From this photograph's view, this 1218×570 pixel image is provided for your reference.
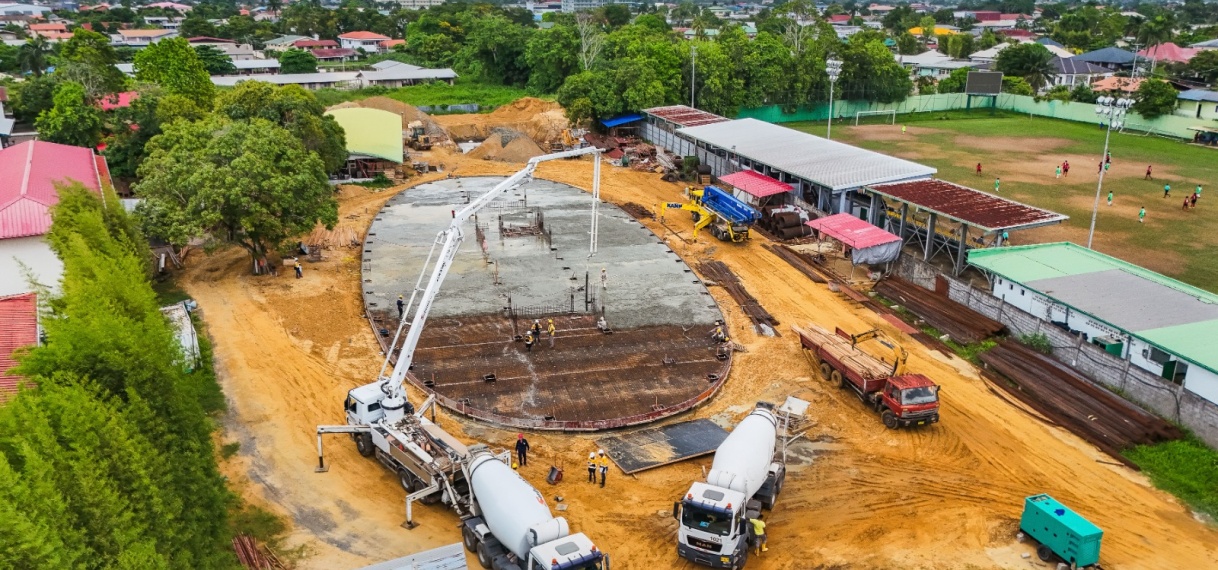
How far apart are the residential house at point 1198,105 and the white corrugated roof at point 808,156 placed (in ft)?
158

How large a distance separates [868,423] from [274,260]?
1158 inches

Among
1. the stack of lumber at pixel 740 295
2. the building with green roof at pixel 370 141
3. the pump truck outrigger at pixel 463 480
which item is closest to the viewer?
the pump truck outrigger at pixel 463 480

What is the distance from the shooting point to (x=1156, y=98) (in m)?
76.2

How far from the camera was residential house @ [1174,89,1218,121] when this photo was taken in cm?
7625

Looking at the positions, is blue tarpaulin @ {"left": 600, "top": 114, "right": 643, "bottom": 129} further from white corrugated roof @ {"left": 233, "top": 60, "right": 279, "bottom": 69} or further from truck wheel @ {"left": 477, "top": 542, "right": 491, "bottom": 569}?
white corrugated roof @ {"left": 233, "top": 60, "right": 279, "bottom": 69}


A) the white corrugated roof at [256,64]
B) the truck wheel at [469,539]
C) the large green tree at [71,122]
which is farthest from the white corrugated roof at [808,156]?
the white corrugated roof at [256,64]

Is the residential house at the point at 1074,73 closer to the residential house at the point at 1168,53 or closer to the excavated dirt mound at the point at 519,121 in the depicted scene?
the residential house at the point at 1168,53

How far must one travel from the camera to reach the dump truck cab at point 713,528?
60.0ft

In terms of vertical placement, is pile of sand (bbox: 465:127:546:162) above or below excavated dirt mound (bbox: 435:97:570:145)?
below

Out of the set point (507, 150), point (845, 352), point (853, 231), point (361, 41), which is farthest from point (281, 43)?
point (845, 352)

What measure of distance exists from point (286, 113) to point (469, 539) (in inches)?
1498

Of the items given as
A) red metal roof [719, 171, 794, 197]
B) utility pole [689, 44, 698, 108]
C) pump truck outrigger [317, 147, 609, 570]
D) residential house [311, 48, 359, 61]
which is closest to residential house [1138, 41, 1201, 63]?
utility pole [689, 44, 698, 108]

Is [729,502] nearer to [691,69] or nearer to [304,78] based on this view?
[691,69]

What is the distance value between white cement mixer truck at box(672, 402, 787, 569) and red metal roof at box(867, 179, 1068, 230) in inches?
717
